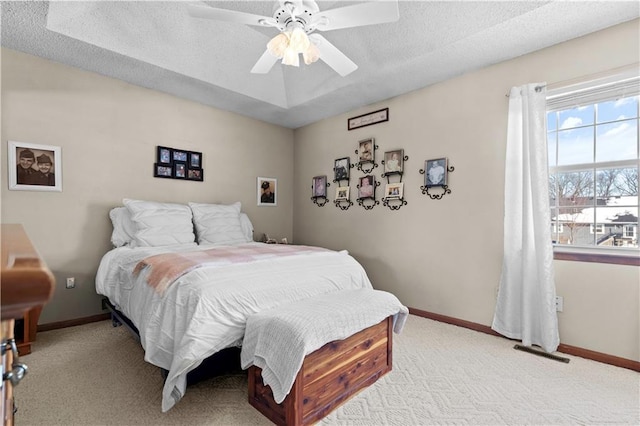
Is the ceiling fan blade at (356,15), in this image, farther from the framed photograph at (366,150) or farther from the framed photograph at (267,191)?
the framed photograph at (267,191)

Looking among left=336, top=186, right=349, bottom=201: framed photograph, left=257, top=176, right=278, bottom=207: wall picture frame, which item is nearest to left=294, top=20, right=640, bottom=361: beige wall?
left=336, top=186, right=349, bottom=201: framed photograph

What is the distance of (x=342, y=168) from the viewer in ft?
13.6

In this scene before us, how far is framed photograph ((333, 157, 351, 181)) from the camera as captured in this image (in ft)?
13.5

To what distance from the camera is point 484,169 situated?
2.94 metres

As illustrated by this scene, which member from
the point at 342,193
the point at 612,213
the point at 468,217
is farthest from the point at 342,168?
the point at 612,213

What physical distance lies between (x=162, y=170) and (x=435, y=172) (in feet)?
9.94

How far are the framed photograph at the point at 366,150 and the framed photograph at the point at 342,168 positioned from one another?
22 cm

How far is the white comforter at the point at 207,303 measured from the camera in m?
1.68

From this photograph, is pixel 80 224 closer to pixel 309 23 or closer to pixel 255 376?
pixel 255 376

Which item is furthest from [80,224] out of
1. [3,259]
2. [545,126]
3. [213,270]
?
[545,126]

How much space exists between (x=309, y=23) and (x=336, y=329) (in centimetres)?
180

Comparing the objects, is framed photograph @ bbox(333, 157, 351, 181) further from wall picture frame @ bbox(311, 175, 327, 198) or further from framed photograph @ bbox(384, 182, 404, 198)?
framed photograph @ bbox(384, 182, 404, 198)

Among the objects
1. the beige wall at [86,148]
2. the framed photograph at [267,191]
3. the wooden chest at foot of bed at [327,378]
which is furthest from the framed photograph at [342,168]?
the wooden chest at foot of bed at [327,378]

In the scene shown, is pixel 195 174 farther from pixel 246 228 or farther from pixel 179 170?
pixel 246 228
